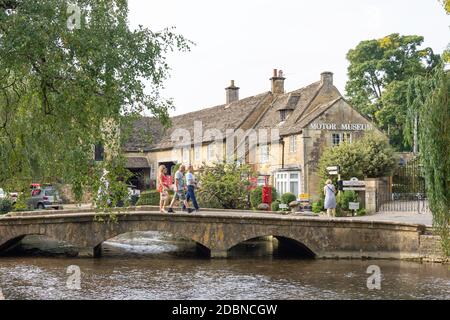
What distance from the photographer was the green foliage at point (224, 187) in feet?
104

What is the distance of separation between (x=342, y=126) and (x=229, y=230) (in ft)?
48.2

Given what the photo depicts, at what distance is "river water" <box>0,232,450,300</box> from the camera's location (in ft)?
50.3

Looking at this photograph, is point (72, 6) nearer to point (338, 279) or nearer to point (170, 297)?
point (170, 297)

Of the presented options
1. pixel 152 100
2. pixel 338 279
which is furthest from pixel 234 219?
pixel 152 100

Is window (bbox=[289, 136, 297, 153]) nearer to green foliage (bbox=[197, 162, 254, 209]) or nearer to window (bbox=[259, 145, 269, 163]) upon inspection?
window (bbox=[259, 145, 269, 163])

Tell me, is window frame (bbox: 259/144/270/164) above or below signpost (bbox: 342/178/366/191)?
above

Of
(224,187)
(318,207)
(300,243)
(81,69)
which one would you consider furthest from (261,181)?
(81,69)

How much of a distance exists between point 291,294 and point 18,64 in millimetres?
8633

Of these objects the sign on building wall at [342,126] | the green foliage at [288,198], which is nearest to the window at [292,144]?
the sign on building wall at [342,126]

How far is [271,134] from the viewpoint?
1465 inches

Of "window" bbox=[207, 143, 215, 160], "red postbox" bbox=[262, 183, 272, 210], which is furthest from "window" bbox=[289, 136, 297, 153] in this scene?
"window" bbox=[207, 143, 215, 160]

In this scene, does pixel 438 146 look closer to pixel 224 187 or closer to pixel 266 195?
pixel 266 195

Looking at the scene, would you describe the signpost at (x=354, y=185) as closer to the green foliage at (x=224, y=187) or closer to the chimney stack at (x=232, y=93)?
the green foliage at (x=224, y=187)

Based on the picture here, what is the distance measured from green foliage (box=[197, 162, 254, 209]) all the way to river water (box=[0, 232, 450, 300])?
767cm
